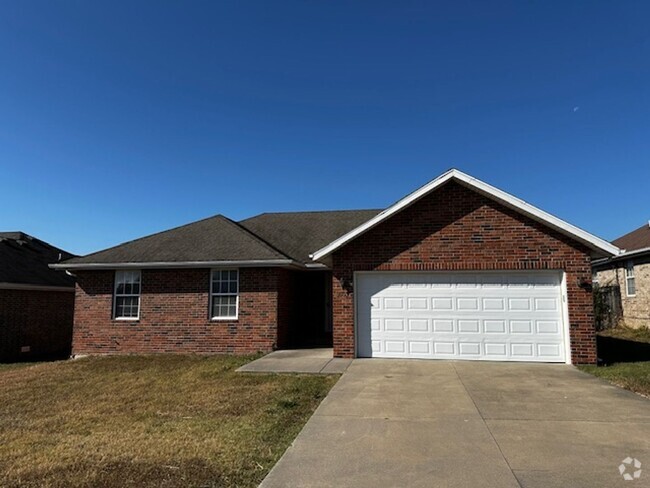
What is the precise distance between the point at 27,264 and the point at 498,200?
735 inches

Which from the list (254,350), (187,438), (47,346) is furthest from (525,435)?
(47,346)

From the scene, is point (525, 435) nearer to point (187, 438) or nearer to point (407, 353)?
point (187, 438)

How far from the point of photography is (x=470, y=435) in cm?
563

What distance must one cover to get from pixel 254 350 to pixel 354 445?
27.2 ft

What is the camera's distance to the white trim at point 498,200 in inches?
404

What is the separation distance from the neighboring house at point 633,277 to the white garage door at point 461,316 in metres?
7.88

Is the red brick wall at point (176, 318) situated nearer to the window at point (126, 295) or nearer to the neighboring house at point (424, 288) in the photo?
the neighboring house at point (424, 288)

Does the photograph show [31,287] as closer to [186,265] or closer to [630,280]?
[186,265]

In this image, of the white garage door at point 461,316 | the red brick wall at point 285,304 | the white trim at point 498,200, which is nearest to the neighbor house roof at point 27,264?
the red brick wall at point 285,304

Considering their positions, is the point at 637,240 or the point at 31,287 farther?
the point at 637,240

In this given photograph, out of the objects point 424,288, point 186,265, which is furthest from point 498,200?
point 186,265

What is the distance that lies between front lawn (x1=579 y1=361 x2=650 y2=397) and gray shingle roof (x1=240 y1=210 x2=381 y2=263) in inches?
342

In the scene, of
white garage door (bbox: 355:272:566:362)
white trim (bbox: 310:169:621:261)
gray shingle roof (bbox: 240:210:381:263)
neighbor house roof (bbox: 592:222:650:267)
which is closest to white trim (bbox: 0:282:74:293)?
gray shingle roof (bbox: 240:210:381:263)

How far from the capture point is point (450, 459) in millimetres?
4875
